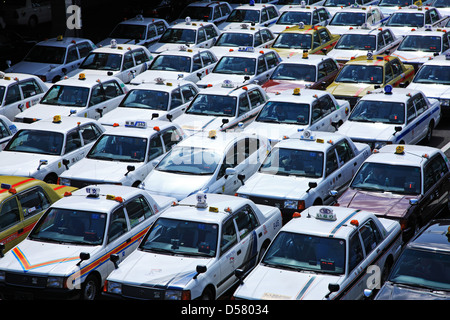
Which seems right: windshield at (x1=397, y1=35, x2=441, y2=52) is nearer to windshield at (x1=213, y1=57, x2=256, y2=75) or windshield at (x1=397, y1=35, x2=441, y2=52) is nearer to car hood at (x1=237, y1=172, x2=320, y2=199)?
windshield at (x1=213, y1=57, x2=256, y2=75)

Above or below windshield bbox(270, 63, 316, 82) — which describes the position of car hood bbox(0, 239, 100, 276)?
below

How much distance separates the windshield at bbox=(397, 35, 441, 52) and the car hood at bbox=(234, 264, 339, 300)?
15.9 metres

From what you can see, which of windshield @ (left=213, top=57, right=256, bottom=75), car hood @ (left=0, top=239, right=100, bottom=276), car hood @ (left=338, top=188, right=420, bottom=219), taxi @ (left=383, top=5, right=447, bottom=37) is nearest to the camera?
car hood @ (left=0, top=239, right=100, bottom=276)

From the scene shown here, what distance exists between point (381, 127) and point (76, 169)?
715 cm

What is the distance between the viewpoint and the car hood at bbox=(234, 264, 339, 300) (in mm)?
9703

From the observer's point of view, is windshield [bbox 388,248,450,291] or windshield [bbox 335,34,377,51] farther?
windshield [bbox 335,34,377,51]

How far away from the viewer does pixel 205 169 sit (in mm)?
14461

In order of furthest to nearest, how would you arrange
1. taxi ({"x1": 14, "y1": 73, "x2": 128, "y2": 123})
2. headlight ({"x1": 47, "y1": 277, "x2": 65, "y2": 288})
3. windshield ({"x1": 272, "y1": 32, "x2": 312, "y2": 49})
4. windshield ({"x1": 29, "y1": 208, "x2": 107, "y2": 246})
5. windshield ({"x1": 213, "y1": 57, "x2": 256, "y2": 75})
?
1. windshield ({"x1": 272, "y1": 32, "x2": 312, "y2": 49})
2. windshield ({"x1": 213, "y1": 57, "x2": 256, "y2": 75})
3. taxi ({"x1": 14, "y1": 73, "x2": 128, "y2": 123})
4. windshield ({"x1": 29, "y1": 208, "x2": 107, "y2": 246})
5. headlight ({"x1": 47, "y1": 277, "x2": 65, "y2": 288})

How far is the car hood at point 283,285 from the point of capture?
9.70 meters

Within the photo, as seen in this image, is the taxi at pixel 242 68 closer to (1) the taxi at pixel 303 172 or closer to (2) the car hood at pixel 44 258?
(1) the taxi at pixel 303 172

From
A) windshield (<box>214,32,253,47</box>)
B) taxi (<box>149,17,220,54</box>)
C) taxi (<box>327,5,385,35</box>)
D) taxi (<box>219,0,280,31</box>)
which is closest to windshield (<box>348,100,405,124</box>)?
windshield (<box>214,32,253,47</box>)

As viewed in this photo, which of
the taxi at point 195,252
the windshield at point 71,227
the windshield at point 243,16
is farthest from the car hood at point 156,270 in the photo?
the windshield at point 243,16

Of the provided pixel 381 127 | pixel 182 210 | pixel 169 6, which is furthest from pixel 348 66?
pixel 169 6

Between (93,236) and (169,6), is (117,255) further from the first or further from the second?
(169,6)
